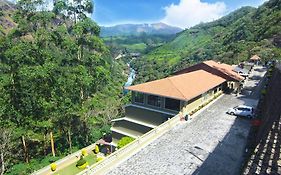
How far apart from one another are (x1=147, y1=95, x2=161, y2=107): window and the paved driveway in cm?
401

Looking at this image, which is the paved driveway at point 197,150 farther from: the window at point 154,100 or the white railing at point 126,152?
the window at point 154,100

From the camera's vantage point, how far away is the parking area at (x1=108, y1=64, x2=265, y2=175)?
19.0 m

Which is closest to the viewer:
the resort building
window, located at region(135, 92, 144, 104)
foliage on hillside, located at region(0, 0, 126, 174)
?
foliage on hillside, located at region(0, 0, 126, 174)

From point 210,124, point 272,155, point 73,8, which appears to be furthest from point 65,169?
point 272,155

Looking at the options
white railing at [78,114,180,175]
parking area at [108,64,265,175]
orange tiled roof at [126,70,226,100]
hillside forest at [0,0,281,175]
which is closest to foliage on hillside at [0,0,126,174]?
hillside forest at [0,0,281,175]

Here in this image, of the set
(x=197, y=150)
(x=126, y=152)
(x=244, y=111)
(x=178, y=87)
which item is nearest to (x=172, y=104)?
(x=178, y=87)

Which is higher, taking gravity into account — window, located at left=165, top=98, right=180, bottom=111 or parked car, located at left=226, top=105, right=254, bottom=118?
window, located at left=165, top=98, right=180, bottom=111

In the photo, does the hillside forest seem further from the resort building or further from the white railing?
the white railing

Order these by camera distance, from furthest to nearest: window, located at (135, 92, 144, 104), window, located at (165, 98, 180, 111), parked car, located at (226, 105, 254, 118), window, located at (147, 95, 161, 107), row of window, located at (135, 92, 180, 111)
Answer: window, located at (135, 92, 144, 104) → window, located at (147, 95, 161, 107) → parked car, located at (226, 105, 254, 118) → row of window, located at (135, 92, 180, 111) → window, located at (165, 98, 180, 111)

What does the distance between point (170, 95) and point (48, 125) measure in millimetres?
13875

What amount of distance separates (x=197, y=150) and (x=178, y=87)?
976 cm

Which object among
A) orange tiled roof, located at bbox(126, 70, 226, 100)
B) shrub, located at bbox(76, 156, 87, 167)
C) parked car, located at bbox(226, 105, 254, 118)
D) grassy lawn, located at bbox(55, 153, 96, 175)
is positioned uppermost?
orange tiled roof, located at bbox(126, 70, 226, 100)

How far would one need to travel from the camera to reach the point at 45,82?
2898cm

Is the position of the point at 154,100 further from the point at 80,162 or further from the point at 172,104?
the point at 80,162
